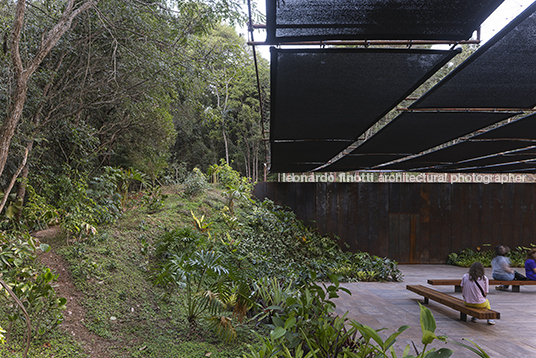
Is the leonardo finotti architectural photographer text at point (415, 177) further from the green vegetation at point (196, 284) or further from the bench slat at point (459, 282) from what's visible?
the bench slat at point (459, 282)

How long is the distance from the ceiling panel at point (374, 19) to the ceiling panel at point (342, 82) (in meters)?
0.15

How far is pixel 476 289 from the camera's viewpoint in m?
4.01

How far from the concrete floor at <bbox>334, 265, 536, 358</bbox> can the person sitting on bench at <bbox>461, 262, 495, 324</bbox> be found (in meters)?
0.25

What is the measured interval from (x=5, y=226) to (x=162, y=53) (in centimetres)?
342

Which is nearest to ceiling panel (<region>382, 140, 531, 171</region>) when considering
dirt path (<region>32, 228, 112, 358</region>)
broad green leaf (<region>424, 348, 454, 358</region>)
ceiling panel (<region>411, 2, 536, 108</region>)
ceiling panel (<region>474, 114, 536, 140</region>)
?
ceiling panel (<region>474, 114, 536, 140</region>)

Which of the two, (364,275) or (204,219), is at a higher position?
(204,219)

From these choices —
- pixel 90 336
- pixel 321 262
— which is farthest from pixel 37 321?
pixel 321 262

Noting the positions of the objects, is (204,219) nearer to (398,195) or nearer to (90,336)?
(90,336)

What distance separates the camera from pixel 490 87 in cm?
256

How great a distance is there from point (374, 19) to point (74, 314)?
391 cm

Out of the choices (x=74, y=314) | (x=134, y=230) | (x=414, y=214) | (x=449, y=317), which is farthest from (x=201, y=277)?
(x=414, y=214)

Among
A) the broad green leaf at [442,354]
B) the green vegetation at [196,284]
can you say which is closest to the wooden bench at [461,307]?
the green vegetation at [196,284]

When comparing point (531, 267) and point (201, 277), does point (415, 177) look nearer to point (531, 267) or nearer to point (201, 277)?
point (531, 267)

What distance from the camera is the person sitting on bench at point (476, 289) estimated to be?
398cm
